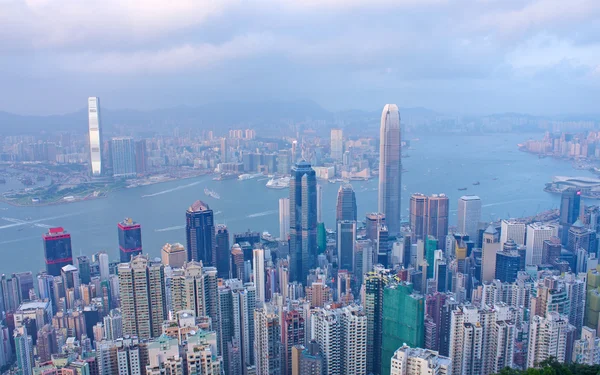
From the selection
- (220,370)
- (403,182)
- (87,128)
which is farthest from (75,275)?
Result: (403,182)

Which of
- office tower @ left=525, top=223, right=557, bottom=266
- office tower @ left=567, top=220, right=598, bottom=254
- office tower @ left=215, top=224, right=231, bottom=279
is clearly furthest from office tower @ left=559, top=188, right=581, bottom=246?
office tower @ left=215, top=224, right=231, bottom=279

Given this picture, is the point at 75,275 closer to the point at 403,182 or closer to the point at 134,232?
the point at 134,232

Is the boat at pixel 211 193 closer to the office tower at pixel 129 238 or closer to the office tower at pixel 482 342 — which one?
the office tower at pixel 129 238

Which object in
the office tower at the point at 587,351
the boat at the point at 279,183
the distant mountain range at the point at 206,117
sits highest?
the distant mountain range at the point at 206,117

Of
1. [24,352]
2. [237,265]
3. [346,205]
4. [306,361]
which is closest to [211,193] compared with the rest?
[237,265]

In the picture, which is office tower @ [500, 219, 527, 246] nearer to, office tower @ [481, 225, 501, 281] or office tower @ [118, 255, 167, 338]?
office tower @ [481, 225, 501, 281]

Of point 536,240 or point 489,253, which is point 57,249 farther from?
point 536,240

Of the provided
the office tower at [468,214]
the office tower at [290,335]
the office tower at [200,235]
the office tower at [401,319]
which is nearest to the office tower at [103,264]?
the office tower at [200,235]
